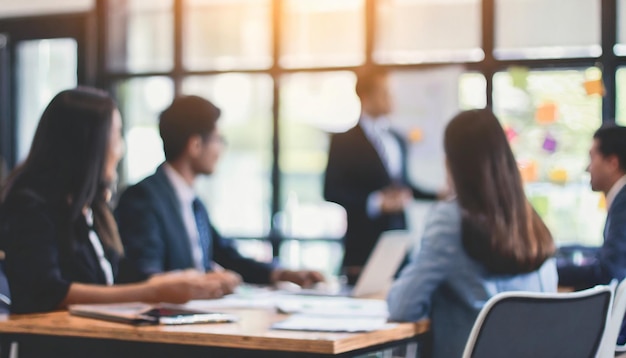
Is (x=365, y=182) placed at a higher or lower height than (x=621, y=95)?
lower

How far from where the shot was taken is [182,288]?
2.83m

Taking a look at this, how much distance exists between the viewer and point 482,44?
5945 millimetres

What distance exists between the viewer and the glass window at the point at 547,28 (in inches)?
227

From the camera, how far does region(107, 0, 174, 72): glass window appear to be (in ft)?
22.1

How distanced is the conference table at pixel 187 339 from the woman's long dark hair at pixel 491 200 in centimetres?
29

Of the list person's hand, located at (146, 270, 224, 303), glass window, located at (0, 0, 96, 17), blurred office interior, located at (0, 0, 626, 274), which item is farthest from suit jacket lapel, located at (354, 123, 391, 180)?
glass window, located at (0, 0, 96, 17)

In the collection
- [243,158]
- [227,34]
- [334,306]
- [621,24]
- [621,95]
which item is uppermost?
[227,34]

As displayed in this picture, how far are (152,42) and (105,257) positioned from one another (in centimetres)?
385

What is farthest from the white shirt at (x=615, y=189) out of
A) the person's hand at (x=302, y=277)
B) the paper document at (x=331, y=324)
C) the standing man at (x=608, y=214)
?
the paper document at (x=331, y=324)

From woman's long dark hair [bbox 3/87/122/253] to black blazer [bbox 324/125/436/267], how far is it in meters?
2.31

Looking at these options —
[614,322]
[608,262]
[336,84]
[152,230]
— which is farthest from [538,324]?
[336,84]

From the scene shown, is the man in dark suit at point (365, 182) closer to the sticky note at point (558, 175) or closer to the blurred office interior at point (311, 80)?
the blurred office interior at point (311, 80)

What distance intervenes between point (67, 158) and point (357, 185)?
249 cm

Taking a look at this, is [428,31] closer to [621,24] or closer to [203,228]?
[621,24]
